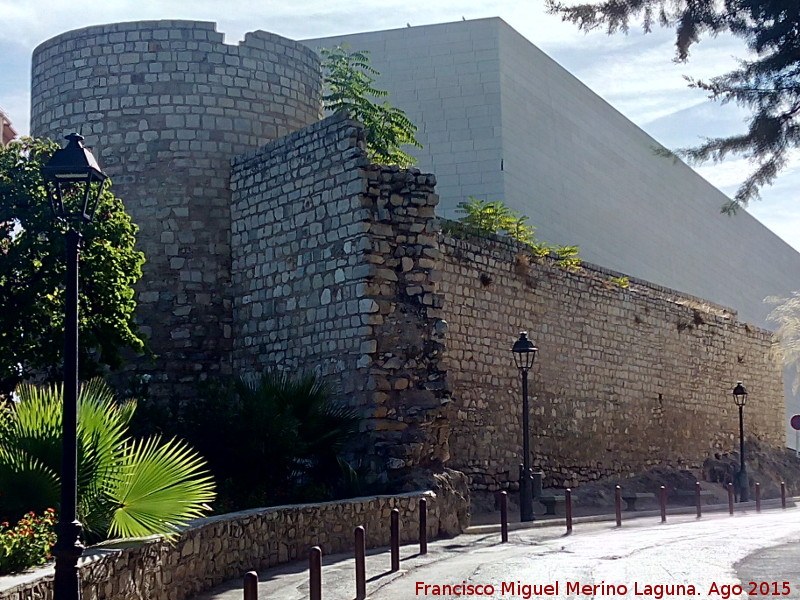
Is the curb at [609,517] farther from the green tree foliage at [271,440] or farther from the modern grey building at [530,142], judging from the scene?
the modern grey building at [530,142]

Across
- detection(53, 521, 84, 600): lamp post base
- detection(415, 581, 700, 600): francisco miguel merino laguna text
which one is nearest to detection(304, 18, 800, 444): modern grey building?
detection(415, 581, 700, 600): francisco miguel merino laguna text

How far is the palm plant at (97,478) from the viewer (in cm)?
945

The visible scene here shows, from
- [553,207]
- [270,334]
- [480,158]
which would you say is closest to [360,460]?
[270,334]

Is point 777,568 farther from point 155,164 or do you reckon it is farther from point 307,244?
point 155,164

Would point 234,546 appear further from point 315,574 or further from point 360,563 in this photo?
point 315,574

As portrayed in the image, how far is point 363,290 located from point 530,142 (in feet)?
66.1

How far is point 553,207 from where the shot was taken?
36.1 m

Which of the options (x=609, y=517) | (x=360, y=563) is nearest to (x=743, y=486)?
(x=609, y=517)

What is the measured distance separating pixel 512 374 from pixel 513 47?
53.1 ft

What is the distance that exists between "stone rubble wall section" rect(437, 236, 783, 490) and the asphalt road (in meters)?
5.13

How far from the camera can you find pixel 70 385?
26.0 ft

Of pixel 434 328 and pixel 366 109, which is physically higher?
pixel 366 109

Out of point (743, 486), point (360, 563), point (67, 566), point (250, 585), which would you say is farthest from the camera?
point (743, 486)

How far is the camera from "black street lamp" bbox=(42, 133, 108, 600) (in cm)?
753
